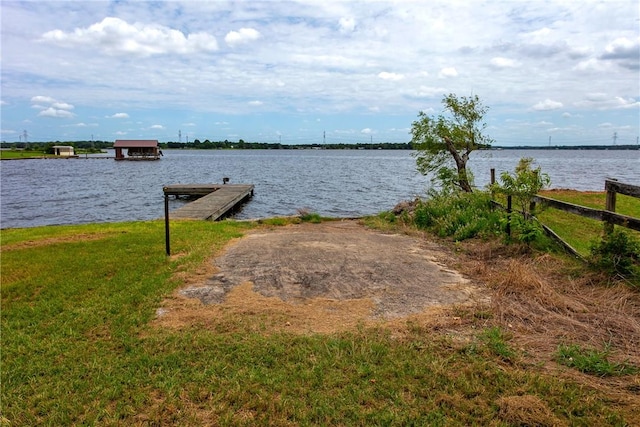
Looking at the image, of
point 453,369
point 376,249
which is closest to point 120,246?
point 376,249

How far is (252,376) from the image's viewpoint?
378cm

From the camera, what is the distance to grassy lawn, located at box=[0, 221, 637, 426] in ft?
10.7

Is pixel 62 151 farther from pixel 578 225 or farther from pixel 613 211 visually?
pixel 613 211

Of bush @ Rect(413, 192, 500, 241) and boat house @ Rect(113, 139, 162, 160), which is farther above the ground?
boat house @ Rect(113, 139, 162, 160)

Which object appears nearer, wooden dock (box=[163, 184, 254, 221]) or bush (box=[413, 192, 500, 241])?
bush (box=[413, 192, 500, 241])

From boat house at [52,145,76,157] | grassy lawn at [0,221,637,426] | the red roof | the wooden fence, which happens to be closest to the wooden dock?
grassy lawn at [0,221,637,426]

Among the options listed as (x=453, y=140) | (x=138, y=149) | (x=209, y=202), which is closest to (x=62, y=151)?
(x=138, y=149)

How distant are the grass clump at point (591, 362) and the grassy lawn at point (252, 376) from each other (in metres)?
0.34

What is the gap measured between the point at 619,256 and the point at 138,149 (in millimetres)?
90475

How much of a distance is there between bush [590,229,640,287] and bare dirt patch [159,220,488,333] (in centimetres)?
181

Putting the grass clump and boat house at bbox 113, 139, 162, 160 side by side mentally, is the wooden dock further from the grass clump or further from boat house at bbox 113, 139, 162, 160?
boat house at bbox 113, 139, 162, 160

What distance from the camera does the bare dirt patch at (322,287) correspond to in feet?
17.2

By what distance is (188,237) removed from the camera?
1055 cm

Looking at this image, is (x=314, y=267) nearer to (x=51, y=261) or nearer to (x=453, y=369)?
(x=453, y=369)
